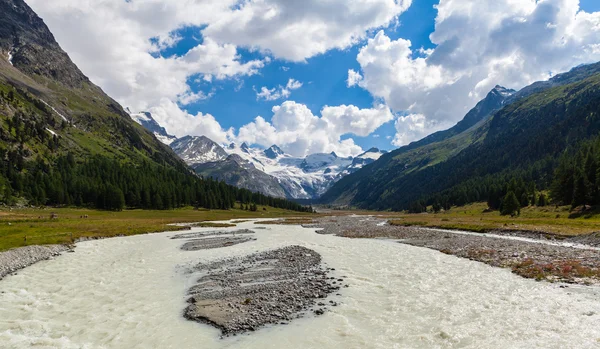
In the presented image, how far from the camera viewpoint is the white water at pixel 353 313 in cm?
1543

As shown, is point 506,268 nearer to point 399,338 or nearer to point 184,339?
point 399,338

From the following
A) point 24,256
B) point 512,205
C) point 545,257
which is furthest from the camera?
point 512,205

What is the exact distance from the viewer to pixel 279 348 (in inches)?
582

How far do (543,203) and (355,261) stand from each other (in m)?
94.0

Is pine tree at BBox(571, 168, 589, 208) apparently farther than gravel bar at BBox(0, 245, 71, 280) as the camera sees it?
Yes

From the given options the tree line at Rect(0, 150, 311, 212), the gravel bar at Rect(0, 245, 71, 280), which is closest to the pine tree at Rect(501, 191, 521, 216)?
the gravel bar at Rect(0, 245, 71, 280)

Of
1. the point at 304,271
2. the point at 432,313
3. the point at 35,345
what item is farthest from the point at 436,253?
the point at 35,345

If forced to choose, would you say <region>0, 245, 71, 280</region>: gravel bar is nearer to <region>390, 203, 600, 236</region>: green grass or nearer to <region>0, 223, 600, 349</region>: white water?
<region>0, 223, 600, 349</region>: white water

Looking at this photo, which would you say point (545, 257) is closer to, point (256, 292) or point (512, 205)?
point (256, 292)

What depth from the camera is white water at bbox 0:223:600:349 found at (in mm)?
15430

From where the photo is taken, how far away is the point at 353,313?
19.2m

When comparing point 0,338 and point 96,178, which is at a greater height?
point 96,178

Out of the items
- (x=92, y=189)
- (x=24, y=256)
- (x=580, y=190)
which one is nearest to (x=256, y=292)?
(x=24, y=256)

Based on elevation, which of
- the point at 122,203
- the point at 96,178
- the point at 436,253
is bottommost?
the point at 436,253
